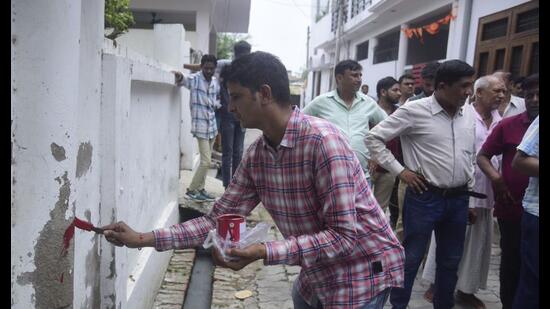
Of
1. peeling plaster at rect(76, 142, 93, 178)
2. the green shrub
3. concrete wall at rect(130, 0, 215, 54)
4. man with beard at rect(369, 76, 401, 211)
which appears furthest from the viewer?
concrete wall at rect(130, 0, 215, 54)

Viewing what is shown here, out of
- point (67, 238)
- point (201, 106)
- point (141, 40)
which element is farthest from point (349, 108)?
point (141, 40)

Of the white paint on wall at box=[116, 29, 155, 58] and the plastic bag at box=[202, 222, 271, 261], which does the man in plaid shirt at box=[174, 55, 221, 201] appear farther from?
the plastic bag at box=[202, 222, 271, 261]

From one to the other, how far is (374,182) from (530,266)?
87.8 inches

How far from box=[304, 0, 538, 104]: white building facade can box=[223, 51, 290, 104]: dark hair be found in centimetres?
576

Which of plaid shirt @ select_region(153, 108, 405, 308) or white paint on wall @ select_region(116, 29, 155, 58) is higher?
white paint on wall @ select_region(116, 29, 155, 58)

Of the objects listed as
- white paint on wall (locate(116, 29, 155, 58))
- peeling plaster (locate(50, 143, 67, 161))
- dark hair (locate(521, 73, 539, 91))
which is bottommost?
peeling plaster (locate(50, 143, 67, 161))

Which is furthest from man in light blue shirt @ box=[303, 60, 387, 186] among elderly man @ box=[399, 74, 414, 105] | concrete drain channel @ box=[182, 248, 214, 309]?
concrete drain channel @ box=[182, 248, 214, 309]

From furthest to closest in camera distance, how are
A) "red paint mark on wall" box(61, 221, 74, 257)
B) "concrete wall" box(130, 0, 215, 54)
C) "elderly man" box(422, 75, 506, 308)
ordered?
"concrete wall" box(130, 0, 215, 54)
"elderly man" box(422, 75, 506, 308)
"red paint mark on wall" box(61, 221, 74, 257)

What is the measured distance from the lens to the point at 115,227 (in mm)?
1834

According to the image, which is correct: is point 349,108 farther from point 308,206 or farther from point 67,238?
point 67,238

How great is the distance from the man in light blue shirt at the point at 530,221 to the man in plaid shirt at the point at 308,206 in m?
1.07

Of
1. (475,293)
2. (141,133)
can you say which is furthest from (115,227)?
(475,293)

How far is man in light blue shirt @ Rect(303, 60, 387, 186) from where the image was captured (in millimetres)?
3835

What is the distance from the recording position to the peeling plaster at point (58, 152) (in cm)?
152
